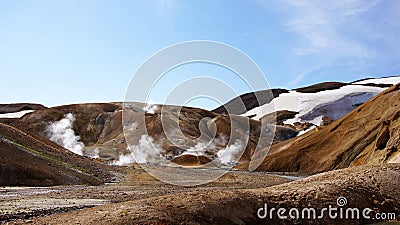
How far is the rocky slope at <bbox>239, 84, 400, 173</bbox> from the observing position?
59397 millimetres

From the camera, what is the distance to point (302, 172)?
6725 cm

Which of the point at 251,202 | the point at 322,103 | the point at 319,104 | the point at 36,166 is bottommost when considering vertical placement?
the point at 251,202

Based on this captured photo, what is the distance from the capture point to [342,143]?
6506 cm

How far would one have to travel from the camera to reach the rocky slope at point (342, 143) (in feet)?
195

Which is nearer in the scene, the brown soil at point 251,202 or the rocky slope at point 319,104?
the brown soil at point 251,202

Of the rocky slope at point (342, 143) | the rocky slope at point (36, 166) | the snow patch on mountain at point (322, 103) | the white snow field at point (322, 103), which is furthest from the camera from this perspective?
the snow patch on mountain at point (322, 103)

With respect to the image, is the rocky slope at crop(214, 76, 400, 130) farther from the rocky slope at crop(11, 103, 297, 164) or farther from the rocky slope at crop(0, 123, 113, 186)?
the rocky slope at crop(0, 123, 113, 186)

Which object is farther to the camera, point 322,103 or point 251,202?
point 322,103

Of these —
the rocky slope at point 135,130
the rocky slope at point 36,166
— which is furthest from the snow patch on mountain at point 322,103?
the rocky slope at point 36,166

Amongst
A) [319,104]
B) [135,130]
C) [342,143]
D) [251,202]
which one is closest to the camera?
[251,202]

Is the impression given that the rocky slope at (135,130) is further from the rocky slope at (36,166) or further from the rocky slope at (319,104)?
the rocky slope at (36,166)

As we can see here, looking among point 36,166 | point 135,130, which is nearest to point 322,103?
point 135,130

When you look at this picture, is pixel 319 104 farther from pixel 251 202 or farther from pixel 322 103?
pixel 251 202

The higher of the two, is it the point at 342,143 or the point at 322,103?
the point at 322,103
